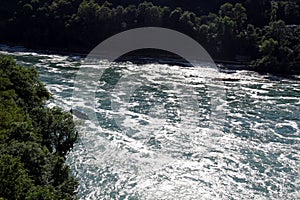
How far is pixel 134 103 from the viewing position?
41.3 m

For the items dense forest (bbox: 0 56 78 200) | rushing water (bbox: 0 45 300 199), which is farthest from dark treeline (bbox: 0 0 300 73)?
dense forest (bbox: 0 56 78 200)

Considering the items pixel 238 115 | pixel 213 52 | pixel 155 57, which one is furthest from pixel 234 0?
pixel 238 115

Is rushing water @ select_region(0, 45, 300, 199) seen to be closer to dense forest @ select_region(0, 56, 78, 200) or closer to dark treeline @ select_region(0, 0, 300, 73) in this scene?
dense forest @ select_region(0, 56, 78, 200)

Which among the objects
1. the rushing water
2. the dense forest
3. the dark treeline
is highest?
the dark treeline

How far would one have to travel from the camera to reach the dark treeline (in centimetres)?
6475

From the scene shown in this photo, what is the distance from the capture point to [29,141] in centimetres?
1855

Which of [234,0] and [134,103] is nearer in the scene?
[134,103]

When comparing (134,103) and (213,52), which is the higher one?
(213,52)

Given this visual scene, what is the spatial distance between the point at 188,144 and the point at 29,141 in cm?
1567

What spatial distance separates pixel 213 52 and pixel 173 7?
1700 cm

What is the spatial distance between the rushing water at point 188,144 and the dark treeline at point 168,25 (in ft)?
52.6

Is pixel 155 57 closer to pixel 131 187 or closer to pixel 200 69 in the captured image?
pixel 200 69

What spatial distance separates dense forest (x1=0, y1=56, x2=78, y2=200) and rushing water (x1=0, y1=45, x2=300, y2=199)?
4.00 meters

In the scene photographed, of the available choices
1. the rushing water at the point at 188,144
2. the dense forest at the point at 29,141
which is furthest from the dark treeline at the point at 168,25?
the dense forest at the point at 29,141
